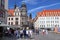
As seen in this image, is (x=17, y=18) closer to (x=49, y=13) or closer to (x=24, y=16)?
(x=24, y=16)

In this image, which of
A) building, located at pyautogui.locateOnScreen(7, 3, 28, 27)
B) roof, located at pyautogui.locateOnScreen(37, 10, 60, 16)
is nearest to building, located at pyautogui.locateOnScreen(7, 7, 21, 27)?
building, located at pyautogui.locateOnScreen(7, 3, 28, 27)

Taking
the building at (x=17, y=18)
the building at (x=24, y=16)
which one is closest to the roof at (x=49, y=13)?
the building at (x=24, y=16)

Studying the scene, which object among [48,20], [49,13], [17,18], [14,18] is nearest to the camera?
[14,18]

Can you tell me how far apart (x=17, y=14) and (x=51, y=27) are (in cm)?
3005

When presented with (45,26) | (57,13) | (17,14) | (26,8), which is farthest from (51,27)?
(17,14)

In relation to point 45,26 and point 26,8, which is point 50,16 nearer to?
point 45,26

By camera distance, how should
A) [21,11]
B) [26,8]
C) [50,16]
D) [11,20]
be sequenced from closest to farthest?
[11,20]
[21,11]
[26,8]
[50,16]

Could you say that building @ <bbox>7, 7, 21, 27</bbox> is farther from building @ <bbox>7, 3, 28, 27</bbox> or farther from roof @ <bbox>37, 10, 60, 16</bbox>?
roof @ <bbox>37, 10, 60, 16</bbox>

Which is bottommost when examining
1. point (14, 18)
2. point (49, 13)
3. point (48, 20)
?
point (48, 20)

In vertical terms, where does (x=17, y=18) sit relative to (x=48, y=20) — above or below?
above

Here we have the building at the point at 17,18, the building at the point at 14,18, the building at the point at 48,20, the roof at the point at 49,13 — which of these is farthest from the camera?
the roof at the point at 49,13

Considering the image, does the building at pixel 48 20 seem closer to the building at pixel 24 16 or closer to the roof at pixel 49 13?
the roof at pixel 49 13

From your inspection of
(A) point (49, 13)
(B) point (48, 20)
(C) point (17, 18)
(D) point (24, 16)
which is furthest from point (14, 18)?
(A) point (49, 13)

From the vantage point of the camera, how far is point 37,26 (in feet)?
424
